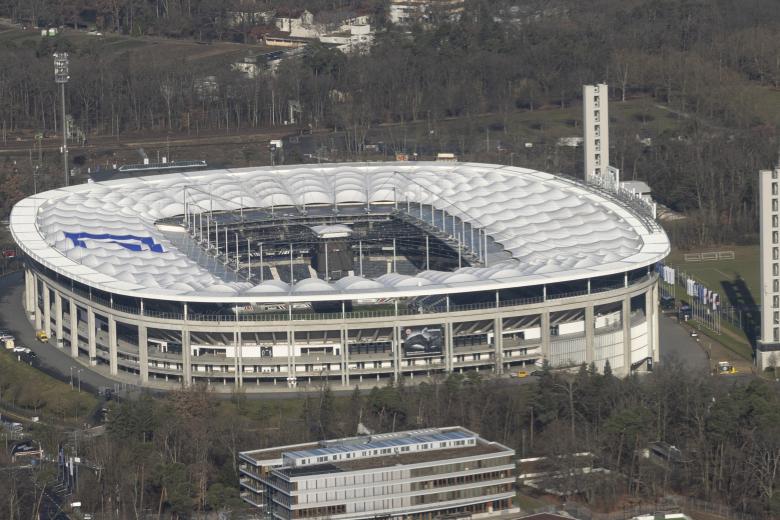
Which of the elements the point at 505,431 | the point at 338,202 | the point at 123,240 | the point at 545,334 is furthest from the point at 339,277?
the point at 505,431

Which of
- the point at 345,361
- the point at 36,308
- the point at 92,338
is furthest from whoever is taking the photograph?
the point at 36,308

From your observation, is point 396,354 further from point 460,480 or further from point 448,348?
point 460,480

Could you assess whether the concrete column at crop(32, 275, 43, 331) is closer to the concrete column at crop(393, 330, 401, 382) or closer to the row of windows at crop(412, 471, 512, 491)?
the concrete column at crop(393, 330, 401, 382)

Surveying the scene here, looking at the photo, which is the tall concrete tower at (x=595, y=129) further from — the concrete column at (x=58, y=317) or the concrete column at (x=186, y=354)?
the concrete column at (x=186, y=354)

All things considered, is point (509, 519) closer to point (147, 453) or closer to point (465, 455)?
point (465, 455)

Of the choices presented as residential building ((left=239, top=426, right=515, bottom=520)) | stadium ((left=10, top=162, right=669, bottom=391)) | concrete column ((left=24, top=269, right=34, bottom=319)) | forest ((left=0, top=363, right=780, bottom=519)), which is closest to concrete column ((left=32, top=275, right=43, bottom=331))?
stadium ((left=10, top=162, right=669, bottom=391))

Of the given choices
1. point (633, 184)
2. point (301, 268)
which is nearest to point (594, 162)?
point (633, 184)
